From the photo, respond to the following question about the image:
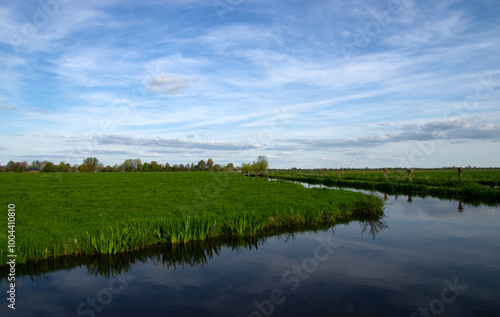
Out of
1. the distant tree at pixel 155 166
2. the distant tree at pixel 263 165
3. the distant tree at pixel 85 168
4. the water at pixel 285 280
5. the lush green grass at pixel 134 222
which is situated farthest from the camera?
the distant tree at pixel 155 166

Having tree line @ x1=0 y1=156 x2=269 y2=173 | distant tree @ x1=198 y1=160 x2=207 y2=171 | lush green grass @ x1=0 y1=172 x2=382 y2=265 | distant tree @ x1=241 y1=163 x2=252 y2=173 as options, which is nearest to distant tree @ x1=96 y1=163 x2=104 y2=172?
tree line @ x1=0 y1=156 x2=269 y2=173

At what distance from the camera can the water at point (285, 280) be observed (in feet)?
24.9

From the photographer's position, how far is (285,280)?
938cm

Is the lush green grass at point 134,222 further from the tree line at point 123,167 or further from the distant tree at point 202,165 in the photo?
the distant tree at point 202,165

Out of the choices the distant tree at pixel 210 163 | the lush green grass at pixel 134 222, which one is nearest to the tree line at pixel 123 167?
the distant tree at pixel 210 163

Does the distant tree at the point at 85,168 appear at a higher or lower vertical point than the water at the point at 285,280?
higher

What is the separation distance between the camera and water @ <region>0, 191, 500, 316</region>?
7578 millimetres

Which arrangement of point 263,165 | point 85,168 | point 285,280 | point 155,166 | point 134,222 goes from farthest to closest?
point 155,166
point 85,168
point 263,165
point 134,222
point 285,280

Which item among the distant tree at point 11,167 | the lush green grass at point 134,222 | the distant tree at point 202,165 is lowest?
the lush green grass at point 134,222

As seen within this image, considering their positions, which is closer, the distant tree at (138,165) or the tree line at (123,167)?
the tree line at (123,167)

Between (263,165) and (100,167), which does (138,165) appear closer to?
(100,167)

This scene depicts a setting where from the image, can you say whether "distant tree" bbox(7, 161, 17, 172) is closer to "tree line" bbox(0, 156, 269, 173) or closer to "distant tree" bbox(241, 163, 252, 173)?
"tree line" bbox(0, 156, 269, 173)

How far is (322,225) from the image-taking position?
56.1 feet

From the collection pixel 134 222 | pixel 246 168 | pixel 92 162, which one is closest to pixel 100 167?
pixel 92 162
